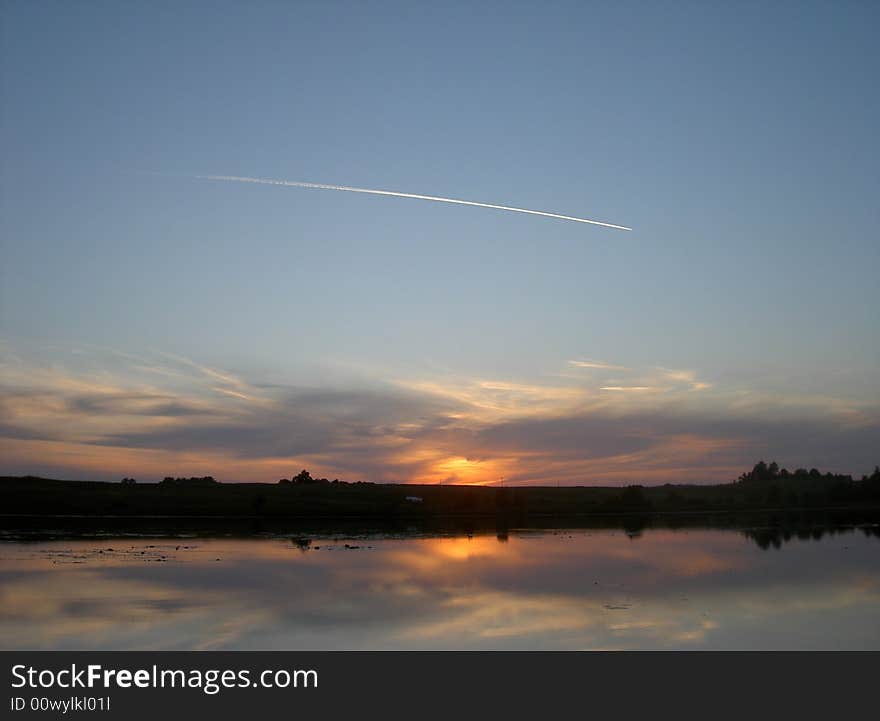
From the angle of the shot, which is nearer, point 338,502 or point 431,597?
point 431,597

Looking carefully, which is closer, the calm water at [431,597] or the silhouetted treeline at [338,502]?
the calm water at [431,597]

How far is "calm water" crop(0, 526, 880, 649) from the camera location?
1966 cm

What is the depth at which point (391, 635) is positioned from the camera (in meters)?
19.8

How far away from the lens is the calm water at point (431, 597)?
19.7m

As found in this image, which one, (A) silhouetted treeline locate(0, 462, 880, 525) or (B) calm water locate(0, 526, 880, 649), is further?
(A) silhouetted treeline locate(0, 462, 880, 525)

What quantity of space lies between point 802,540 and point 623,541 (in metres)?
10.1

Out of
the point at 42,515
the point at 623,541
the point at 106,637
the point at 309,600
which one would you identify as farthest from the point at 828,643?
the point at 42,515

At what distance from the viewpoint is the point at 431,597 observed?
84.1 ft

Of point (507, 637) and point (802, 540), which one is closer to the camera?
point (507, 637)
